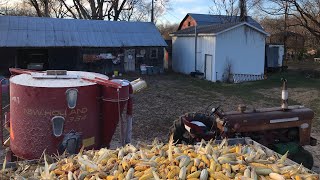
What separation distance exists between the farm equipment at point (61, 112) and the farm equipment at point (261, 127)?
2269mm

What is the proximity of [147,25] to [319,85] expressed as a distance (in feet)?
43.9

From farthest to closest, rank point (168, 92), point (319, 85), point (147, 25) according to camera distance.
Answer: point (147, 25) → point (319, 85) → point (168, 92)

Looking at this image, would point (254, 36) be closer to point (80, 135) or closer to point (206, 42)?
point (206, 42)

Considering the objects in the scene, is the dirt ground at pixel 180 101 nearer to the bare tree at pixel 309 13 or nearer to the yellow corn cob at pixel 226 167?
the yellow corn cob at pixel 226 167

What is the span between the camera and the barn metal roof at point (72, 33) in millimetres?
21781

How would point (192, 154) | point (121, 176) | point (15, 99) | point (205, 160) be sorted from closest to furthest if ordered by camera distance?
point (121, 176), point (205, 160), point (192, 154), point (15, 99)

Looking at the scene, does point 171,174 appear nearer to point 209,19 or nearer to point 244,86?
point 244,86

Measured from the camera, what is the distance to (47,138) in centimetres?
523

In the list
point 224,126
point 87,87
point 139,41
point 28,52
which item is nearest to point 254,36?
point 139,41

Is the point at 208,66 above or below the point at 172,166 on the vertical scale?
above

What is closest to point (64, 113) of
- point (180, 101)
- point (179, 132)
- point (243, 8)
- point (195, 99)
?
point (179, 132)

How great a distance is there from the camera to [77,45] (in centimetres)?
2269

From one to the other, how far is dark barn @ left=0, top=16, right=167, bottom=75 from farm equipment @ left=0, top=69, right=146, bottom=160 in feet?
55.9

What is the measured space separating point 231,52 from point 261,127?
14852 mm
